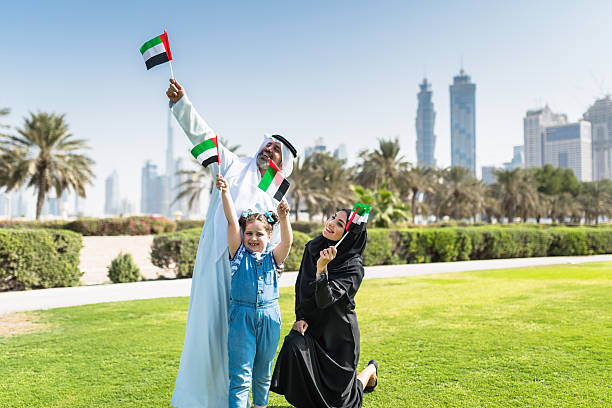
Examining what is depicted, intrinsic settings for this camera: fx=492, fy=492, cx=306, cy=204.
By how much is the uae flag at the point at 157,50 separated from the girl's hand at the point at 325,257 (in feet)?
5.56

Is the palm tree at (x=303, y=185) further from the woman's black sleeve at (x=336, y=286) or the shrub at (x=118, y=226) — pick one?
the woman's black sleeve at (x=336, y=286)

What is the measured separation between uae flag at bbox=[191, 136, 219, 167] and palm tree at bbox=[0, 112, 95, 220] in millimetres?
33520

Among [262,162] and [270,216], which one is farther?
[262,162]

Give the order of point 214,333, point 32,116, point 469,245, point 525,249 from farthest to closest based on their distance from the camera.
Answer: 1. point 32,116
2. point 525,249
3. point 469,245
4. point 214,333

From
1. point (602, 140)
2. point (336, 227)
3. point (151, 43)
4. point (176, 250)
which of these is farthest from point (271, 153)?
point (602, 140)

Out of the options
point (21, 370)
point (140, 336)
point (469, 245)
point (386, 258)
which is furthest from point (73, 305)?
point (469, 245)

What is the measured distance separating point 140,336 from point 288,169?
168 inches

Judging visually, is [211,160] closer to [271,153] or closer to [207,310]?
[271,153]

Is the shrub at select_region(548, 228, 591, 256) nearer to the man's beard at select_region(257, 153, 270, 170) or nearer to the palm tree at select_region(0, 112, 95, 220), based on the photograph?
the man's beard at select_region(257, 153, 270, 170)

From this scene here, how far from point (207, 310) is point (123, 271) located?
33.9 ft

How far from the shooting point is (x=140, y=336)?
6727 mm

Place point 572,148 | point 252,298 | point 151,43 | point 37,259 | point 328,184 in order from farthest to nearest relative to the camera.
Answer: point 572,148 < point 328,184 < point 37,259 < point 151,43 < point 252,298

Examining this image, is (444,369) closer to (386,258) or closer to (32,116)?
(386,258)

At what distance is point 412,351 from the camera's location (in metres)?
5.86
